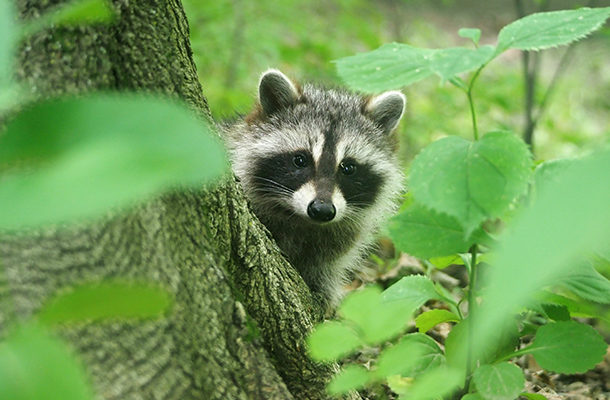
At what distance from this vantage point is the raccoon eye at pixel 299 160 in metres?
3.71

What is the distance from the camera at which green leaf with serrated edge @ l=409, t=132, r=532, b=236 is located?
1422 millimetres

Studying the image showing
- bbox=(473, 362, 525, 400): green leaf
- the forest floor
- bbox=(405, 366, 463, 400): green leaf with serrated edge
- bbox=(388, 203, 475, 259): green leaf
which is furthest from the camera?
the forest floor

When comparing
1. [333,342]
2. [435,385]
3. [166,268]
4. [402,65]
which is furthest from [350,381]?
[402,65]

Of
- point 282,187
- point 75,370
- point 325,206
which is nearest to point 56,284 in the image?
point 75,370

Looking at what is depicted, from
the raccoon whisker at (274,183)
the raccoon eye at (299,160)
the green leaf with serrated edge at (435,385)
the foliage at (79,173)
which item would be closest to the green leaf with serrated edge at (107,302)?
the foliage at (79,173)

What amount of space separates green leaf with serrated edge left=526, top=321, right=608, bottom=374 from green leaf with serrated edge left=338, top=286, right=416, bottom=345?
2.22 ft

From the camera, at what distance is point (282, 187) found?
3639 millimetres

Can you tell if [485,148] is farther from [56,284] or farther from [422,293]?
[56,284]

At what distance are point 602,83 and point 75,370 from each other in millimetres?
11929

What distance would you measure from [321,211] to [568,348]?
5.53ft

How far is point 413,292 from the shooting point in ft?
6.32

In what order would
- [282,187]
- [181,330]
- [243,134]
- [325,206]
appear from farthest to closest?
[243,134] < [282,187] < [325,206] < [181,330]

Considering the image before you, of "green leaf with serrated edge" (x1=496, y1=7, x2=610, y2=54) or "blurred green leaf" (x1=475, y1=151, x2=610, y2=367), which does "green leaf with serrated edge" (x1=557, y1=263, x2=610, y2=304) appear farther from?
"blurred green leaf" (x1=475, y1=151, x2=610, y2=367)

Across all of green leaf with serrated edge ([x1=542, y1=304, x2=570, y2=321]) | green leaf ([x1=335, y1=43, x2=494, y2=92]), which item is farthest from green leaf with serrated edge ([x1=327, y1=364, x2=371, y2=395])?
green leaf with serrated edge ([x1=542, y1=304, x2=570, y2=321])
